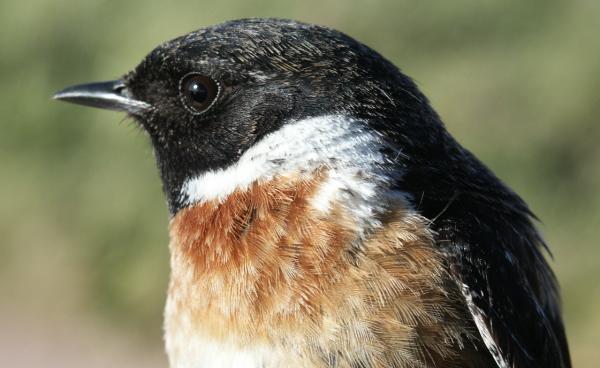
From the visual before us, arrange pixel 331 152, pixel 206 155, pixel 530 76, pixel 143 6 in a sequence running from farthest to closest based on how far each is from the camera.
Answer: pixel 143 6
pixel 530 76
pixel 206 155
pixel 331 152

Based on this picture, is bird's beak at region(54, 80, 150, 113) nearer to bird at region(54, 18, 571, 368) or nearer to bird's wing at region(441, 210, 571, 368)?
bird at region(54, 18, 571, 368)

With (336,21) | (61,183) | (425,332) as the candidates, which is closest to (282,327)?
(425,332)

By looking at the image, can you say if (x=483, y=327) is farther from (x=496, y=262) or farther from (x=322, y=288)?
(x=322, y=288)

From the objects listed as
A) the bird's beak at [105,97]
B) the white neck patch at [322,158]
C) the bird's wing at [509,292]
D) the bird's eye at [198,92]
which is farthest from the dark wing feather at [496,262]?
the bird's beak at [105,97]

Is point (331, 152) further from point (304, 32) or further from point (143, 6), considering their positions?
point (143, 6)

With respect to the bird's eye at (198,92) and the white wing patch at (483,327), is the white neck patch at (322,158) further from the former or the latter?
the white wing patch at (483,327)

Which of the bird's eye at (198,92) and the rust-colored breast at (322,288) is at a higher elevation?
the bird's eye at (198,92)

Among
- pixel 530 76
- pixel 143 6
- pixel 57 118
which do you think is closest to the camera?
pixel 530 76
